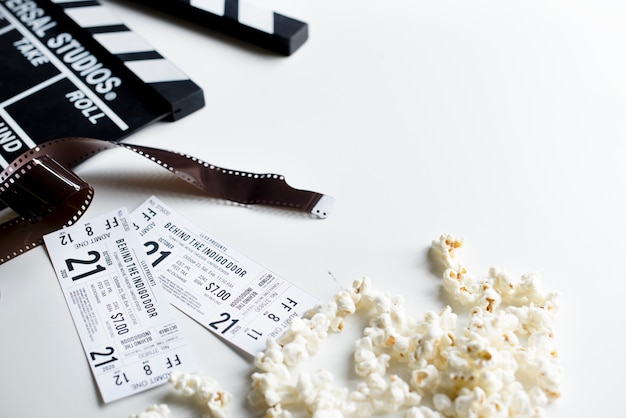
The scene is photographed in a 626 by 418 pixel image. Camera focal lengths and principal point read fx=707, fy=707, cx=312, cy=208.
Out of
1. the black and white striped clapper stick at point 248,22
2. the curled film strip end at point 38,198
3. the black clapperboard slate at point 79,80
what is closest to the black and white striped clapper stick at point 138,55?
the black clapperboard slate at point 79,80

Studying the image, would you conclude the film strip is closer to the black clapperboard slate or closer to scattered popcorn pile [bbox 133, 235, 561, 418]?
the black clapperboard slate

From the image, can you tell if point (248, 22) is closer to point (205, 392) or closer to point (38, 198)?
point (38, 198)

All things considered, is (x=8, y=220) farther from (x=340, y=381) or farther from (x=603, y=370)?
(x=603, y=370)

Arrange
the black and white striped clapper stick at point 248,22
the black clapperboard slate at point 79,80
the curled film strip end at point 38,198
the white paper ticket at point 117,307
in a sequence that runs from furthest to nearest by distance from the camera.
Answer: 1. the black and white striped clapper stick at point 248,22
2. the black clapperboard slate at point 79,80
3. the curled film strip end at point 38,198
4. the white paper ticket at point 117,307

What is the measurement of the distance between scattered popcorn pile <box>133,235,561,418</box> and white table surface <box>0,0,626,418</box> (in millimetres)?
38

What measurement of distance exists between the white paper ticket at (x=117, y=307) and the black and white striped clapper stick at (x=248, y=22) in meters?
0.54

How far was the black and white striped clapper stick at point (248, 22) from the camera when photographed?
157 centimetres

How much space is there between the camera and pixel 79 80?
150 cm

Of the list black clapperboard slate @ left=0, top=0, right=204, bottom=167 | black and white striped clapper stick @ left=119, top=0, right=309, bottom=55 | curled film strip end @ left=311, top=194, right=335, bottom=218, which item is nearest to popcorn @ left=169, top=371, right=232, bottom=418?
curled film strip end @ left=311, top=194, right=335, bottom=218

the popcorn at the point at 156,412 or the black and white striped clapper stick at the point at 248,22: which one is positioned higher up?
the black and white striped clapper stick at the point at 248,22

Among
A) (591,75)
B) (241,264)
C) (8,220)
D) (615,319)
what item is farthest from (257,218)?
(591,75)

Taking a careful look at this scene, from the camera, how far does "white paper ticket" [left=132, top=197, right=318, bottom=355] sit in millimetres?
1115

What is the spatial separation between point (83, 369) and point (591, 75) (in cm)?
116

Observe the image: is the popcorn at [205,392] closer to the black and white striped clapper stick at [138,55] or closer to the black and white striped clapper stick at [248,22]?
the black and white striped clapper stick at [138,55]
